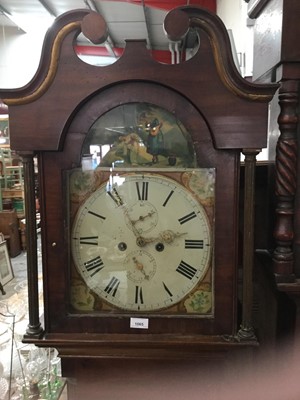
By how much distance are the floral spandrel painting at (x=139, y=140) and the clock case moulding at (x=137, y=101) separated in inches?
0.7

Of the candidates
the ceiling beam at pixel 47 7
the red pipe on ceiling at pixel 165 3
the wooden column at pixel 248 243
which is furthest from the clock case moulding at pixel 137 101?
the ceiling beam at pixel 47 7

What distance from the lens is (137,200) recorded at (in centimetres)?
76

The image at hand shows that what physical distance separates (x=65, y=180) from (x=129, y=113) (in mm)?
175

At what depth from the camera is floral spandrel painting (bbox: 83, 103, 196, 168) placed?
0.74 m

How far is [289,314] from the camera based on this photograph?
2.67 feet

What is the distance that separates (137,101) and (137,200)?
184 millimetres

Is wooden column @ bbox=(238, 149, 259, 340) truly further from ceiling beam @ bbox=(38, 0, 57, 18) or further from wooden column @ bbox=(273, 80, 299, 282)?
ceiling beam @ bbox=(38, 0, 57, 18)

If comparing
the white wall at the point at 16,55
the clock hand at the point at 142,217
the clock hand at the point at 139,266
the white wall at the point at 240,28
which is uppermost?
the white wall at the point at 16,55

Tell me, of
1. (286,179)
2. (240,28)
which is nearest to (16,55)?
(240,28)

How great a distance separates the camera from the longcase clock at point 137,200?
0.70 metres

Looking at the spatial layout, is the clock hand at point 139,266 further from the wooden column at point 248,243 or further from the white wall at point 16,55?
the white wall at point 16,55

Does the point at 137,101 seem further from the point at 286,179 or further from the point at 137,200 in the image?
the point at 286,179

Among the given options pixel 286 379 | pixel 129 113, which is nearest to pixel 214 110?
pixel 129 113

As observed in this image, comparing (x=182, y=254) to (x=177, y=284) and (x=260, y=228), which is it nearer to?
(x=177, y=284)
